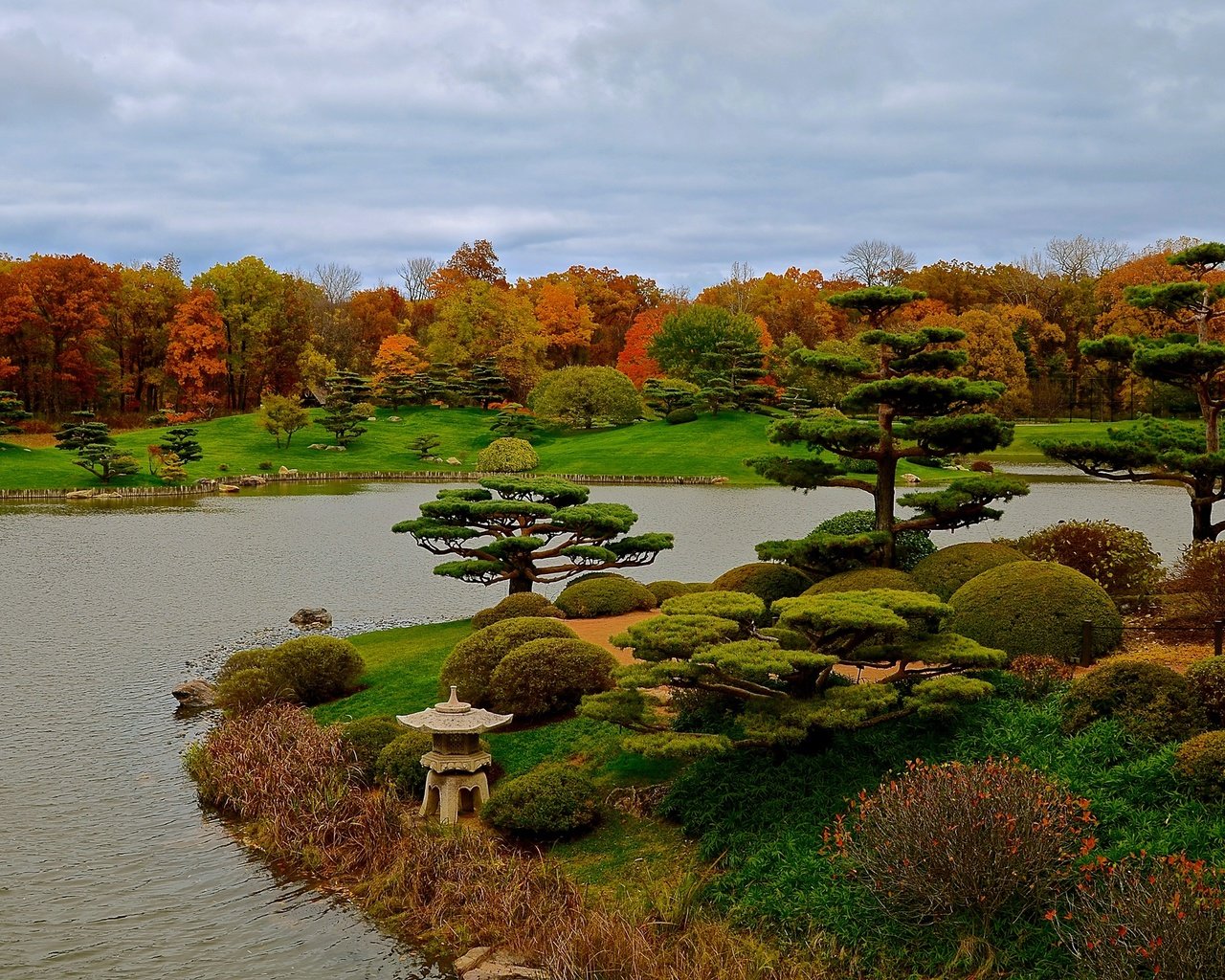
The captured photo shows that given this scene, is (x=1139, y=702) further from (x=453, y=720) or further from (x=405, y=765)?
(x=405, y=765)

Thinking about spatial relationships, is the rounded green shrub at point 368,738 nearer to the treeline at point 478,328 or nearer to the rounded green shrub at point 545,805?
the rounded green shrub at point 545,805

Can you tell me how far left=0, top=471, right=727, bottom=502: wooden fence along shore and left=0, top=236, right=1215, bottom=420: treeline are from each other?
12573 mm

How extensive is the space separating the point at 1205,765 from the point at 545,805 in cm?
619

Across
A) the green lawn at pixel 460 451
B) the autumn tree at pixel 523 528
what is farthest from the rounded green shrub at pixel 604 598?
the green lawn at pixel 460 451

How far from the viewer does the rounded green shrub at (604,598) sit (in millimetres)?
19656

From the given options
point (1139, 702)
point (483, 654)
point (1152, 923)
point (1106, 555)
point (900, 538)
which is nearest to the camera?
point (1152, 923)

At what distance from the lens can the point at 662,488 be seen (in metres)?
55.9

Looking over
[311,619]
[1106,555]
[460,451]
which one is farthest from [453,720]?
[460,451]

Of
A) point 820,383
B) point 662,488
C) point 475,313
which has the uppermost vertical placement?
point 475,313

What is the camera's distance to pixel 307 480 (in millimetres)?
61344

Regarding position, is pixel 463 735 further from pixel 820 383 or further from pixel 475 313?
pixel 475 313

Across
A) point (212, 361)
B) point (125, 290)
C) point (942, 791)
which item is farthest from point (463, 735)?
point (125, 290)

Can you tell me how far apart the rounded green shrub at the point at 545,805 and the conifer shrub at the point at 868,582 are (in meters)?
5.46

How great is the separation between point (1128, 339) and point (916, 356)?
14.6ft
